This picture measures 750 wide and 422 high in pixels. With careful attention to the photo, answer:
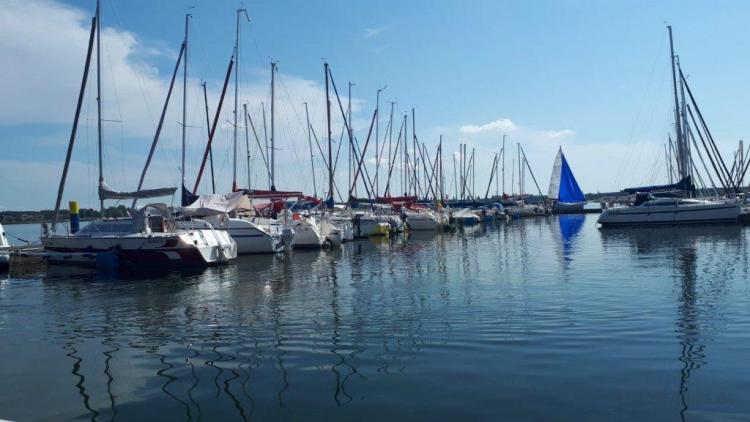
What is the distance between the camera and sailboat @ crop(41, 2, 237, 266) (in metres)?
28.4

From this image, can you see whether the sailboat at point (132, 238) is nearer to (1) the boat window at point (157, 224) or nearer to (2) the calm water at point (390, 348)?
(1) the boat window at point (157, 224)

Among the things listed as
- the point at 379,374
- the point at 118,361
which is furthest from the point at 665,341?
the point at 118,361

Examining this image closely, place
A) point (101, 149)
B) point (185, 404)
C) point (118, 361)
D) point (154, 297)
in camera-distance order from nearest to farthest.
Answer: point (185, 404), point (118, 361), point (154, 297), point (101, 149)

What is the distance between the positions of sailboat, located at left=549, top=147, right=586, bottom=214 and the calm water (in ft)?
284

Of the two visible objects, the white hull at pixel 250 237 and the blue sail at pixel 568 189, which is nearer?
the white hull at pixel 250 237

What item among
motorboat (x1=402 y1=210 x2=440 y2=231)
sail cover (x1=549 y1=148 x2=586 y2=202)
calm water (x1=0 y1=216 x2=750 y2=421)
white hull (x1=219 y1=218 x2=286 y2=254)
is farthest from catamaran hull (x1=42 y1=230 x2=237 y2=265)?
sail cover (x1=549 y1=148 x2=586 y2=202)

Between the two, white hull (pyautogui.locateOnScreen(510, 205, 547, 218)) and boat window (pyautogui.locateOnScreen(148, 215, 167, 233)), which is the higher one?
boat window (pyautogui.locateOnScreen(148, 215, 167, 233))

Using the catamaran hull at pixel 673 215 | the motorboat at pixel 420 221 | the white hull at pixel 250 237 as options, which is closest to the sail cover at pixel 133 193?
the white hull at pixel 250 237

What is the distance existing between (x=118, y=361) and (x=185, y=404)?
3.27 metres

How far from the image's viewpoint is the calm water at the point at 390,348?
8391 millimetres

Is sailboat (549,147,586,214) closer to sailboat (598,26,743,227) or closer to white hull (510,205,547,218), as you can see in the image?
white hull (510,205,547,218)

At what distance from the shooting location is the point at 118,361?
36.8 ft

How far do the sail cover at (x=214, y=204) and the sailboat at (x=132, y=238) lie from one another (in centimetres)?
69

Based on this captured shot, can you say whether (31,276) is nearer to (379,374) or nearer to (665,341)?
(379,374)
